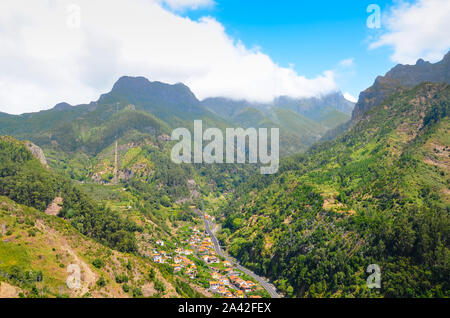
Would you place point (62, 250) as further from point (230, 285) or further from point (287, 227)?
point (287, 227)

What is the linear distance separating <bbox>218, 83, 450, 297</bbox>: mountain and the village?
975 centimetres

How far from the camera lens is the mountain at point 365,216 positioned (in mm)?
70188

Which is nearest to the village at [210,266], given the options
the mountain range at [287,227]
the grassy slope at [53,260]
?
the mountain range at [287,227]

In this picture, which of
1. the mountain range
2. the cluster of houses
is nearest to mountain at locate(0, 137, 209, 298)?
the mountain range

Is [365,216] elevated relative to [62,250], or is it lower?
elevated

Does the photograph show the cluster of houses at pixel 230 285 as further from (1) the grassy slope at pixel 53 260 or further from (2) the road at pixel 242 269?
(1) the grassy slope at pixel 53 260

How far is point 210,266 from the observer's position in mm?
108438

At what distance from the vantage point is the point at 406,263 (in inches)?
2736

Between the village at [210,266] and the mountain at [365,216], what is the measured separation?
384 inches

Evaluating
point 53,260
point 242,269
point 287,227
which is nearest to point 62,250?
point 53,260

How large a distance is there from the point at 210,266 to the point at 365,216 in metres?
60.4

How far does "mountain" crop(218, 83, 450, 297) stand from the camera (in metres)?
70.2
